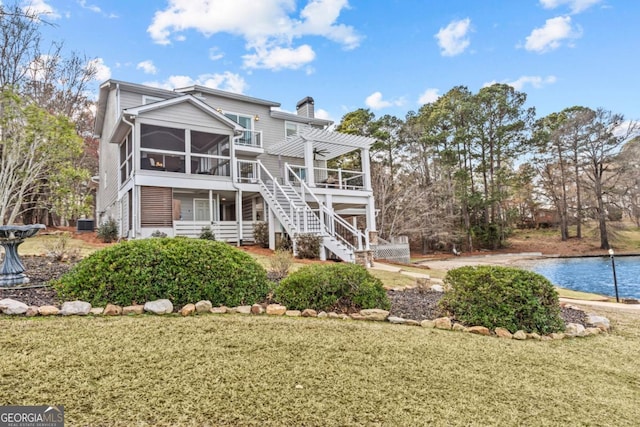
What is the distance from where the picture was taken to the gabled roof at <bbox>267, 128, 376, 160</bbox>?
1527cm

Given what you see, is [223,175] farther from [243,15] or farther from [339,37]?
[339,37]

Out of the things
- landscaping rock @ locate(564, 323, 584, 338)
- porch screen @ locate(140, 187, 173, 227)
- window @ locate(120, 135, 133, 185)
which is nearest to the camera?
landscaping rock @ locate(564, 323, 584, 338)

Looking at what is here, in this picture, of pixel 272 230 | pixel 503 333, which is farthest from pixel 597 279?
pixel 503 333

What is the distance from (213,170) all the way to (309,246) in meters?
6.63

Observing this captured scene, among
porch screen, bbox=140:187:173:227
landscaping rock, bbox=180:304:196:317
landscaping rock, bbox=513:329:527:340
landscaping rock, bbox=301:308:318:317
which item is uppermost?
porch screen, bbox=140:187:173:227

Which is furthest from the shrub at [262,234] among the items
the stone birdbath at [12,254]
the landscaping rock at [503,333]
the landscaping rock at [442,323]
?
the landscaping rock at [503,333]

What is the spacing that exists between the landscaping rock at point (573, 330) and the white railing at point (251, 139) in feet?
51.7

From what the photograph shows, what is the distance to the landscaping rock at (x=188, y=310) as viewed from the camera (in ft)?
13.3

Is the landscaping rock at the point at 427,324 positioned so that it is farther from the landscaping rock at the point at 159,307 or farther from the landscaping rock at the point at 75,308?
the landscaping rock at the point at 75,308

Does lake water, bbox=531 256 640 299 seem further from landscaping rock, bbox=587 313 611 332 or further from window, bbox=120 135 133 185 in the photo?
window, bbox=120 135 133 185

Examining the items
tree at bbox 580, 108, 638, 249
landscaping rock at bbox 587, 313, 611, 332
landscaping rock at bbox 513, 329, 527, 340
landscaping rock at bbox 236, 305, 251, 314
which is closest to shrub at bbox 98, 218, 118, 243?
landscaping rock at bbox 236, 305, 251, 314

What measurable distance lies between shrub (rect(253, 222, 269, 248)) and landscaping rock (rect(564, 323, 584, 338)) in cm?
1101

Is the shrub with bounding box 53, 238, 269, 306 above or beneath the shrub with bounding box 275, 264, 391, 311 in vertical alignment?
above

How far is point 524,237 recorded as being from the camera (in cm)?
3180
